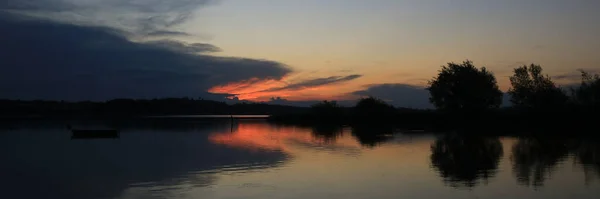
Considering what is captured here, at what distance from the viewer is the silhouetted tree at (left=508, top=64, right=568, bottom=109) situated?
236 feet

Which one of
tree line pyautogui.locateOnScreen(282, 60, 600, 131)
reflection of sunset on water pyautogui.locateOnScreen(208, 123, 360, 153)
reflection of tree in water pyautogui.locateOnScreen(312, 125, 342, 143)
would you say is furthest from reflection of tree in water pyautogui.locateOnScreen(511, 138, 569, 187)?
tree line pyautogui.locateOnScreen(282, 60, 600, 131)

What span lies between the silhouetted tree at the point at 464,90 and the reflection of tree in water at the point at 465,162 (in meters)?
36.9

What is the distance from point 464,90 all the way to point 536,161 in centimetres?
4758

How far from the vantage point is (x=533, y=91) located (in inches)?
2928

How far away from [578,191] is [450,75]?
58.7 metres

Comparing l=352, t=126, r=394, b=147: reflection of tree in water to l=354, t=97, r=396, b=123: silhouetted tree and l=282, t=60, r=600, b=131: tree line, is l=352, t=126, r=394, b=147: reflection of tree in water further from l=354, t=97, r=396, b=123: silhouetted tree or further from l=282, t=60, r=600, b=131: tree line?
l=354, t=97, r=396, b=123: silhouetted tree

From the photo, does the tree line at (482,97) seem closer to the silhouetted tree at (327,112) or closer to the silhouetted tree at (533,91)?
the silhouetted tree at (533,91)

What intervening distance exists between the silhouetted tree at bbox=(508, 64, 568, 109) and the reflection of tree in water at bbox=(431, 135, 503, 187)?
39483 millimetres

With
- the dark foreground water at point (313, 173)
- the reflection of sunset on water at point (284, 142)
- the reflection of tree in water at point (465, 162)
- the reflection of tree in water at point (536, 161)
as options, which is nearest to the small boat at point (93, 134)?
the reflection of sunset on water at point (284, 142)

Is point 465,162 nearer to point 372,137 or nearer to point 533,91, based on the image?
point 372,137

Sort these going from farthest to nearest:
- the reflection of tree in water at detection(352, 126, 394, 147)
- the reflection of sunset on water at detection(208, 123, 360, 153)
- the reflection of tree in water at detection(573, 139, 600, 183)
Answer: the reflection of tree in water at detection(352, 126, 394, 147)
the reflection of sunset on water at detection(208, 123, 360, 153)
the reflection of tree in water at detection(573, 139, 600, 183)

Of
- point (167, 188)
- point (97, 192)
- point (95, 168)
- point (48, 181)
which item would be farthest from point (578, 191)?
point (95, 168)

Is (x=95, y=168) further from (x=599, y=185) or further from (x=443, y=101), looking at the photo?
(x=443, y=101)

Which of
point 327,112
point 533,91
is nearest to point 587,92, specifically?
point 533,91
